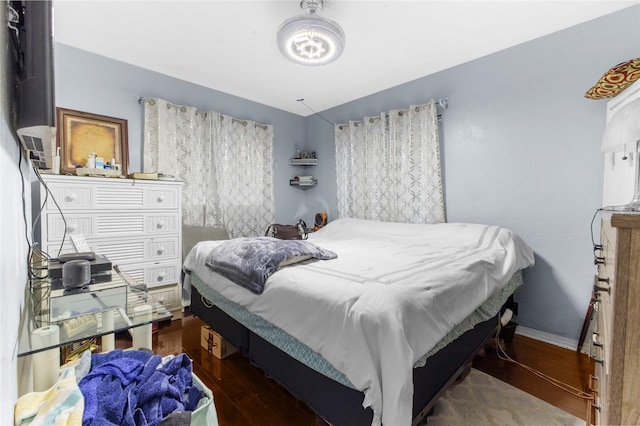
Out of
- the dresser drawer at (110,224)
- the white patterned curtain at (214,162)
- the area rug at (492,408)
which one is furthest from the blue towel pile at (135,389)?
the white patterned curtain at (214,162)

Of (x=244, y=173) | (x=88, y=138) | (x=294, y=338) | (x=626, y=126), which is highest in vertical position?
(x=88, y=138)

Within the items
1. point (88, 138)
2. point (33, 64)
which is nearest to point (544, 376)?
point (33, 64)

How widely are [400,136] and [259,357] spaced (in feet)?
8.38

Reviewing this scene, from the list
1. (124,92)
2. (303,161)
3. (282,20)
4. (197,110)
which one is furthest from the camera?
(303,161)

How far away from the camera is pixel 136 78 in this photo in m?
2.76

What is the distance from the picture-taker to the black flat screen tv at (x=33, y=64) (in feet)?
2.11

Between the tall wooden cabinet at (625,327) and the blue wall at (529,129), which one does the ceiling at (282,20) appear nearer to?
the blue wall at (529,129)

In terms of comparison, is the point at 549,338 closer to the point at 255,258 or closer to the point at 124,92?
the point at 255,258

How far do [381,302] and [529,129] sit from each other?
2.24 metres

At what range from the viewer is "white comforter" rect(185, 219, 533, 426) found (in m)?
0.99

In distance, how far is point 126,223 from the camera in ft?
7.73

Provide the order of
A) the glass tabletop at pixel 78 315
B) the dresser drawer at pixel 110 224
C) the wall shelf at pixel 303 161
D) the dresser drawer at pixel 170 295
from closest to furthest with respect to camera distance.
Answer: the glass tabletop at pixel 78 315 < the dresser drawer at pixel 110 224 < the dresser drawer at pixel 170 295 < the wall shelf at pixel 303 161

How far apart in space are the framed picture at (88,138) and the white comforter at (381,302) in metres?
1.42

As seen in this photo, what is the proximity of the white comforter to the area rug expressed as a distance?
557 millimetres
